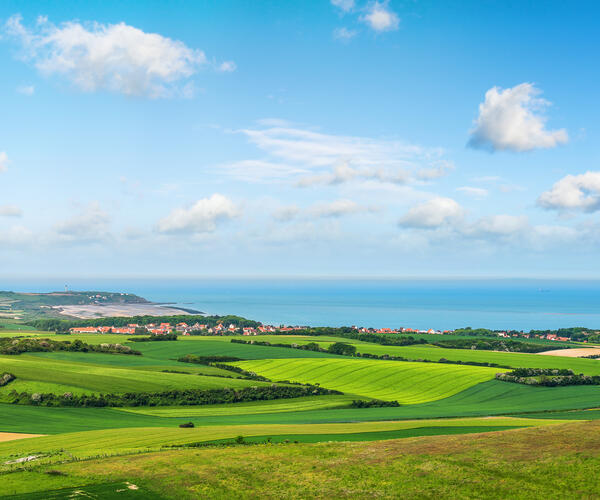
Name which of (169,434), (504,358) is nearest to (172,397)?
(169,434)

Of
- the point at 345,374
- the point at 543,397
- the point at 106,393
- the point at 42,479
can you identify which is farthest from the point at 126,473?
the point at 345,374

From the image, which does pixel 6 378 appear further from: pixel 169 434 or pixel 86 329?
pixel 86 329

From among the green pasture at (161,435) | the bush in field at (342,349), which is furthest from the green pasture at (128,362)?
the green pasture at (161,435)

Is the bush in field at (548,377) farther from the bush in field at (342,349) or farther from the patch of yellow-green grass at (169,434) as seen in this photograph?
the bush in field at (342,349)

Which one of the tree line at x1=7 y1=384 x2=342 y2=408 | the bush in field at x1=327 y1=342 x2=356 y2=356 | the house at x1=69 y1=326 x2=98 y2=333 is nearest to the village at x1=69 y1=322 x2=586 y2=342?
the house at x1=69 y1=326 x2=98 y2=333

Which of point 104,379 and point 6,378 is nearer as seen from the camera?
point 6,378

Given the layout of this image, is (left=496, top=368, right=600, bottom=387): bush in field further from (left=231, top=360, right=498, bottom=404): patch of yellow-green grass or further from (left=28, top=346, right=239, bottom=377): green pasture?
(left=28, top=346, right=239, bottom=377): green pasture
